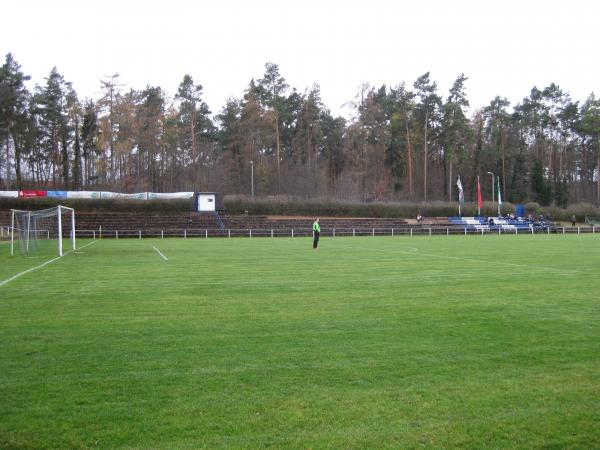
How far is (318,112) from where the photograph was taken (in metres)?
75.4

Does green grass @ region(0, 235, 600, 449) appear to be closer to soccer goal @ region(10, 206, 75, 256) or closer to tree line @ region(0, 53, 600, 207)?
soccer goal @ region(10, 206, 75, 256)

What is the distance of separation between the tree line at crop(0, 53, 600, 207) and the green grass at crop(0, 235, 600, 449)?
194 feet

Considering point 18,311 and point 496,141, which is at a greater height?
point 496,141

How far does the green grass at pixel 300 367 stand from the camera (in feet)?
12.8

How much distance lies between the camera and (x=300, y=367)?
5.44 meters

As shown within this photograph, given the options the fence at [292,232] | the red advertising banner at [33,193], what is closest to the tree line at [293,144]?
A: the red advertising banner at [33,193]

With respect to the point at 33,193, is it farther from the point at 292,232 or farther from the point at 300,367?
the point at 300,367

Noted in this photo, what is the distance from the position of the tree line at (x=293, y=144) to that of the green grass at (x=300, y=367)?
194ft

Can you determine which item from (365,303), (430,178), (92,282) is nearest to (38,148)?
(430,178)

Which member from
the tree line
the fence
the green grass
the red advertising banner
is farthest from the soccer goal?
the tree line

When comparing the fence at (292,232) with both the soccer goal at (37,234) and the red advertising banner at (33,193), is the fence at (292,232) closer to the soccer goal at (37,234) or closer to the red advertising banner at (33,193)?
the soccer goal at (37,234)

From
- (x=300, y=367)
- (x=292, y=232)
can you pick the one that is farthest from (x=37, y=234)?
(x=300, y=367)

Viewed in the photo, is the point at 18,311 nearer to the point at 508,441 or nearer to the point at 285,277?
the point at 285,277

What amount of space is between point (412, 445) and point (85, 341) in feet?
14.8
